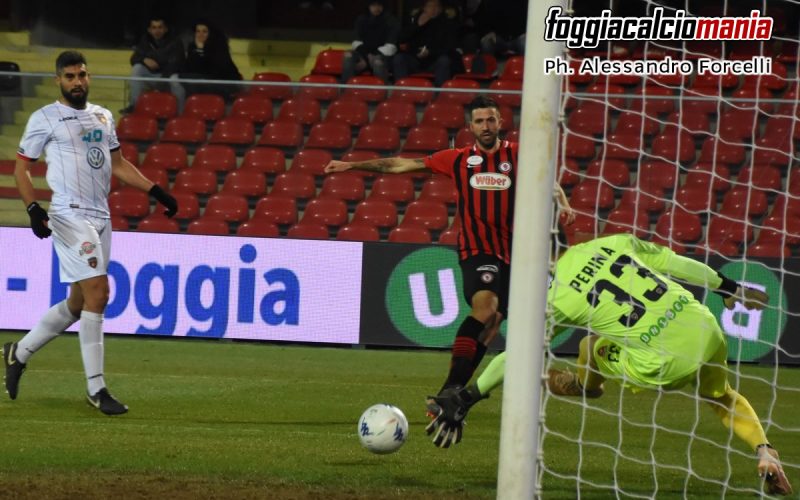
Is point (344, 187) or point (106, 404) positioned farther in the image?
point (344, 187)

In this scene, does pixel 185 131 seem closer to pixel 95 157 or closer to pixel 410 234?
pixel 410 234

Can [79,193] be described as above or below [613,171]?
below

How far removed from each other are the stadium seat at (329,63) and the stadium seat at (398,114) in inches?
159

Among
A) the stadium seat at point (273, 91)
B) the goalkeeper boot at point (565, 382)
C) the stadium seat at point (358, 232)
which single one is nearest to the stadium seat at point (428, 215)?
the stadium seat at point (358, 232)

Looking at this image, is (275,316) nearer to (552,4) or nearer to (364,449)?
(364,449)

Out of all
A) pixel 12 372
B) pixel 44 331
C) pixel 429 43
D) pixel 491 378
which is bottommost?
pixel 12 372

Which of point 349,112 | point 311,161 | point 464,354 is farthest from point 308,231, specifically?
point 464,354

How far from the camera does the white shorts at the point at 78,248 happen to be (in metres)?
8.08

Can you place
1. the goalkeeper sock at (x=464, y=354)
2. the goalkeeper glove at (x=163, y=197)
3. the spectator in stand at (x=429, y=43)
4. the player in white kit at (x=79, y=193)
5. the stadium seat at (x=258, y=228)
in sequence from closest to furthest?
the goalkeeper sock at (x=464, y=354) < the player in white kit at (x=79, y=193) < the goalkeeper glove at (x=163, y=197) < the stadium seat at (x=258, y=228) < the spectator in stand at (x=429, y=43)

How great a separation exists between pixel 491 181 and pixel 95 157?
264 centimetres

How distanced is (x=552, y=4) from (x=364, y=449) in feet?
10.7

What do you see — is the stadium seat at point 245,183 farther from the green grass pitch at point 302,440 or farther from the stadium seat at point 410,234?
the green grass pitch at point 302,440

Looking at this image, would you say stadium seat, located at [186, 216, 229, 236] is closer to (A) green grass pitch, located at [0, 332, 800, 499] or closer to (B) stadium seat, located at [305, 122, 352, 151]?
(B) stadium seat, located at [305, 122, 352, 151]

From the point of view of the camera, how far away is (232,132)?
46.1 ft
